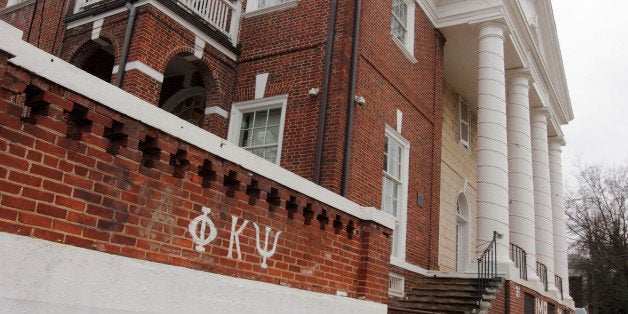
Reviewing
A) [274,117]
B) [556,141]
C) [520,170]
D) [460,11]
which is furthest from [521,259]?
[556,141]

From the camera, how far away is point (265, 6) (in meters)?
12.7

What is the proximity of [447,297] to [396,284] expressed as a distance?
3.67 ft

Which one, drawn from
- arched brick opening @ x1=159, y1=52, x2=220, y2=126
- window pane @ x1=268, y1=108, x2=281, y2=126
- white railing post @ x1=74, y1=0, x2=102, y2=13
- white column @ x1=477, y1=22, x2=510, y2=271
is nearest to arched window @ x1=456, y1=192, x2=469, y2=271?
white column @ x1=477, y1=22, x2=510, y2=271

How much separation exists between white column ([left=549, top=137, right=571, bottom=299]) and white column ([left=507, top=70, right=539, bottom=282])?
5.92 meters

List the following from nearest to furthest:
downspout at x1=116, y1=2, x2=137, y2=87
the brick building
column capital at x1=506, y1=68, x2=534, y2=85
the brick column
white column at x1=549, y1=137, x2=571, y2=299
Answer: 1. the brick building
2. the brick column
3. downspout at x1=116, y1=2, x2=137, y2=87
4. column capital at x1=506, y1=68, x2=534, y2=85
5. white column at x1=549, y1=137, x2=571, y2=299

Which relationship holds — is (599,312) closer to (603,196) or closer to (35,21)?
(603,196)

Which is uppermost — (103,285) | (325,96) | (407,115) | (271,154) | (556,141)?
(556,141)

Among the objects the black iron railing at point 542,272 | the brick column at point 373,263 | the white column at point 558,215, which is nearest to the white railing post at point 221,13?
the brick column at point 373,263

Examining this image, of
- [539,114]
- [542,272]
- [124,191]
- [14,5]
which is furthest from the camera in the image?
[539,114]

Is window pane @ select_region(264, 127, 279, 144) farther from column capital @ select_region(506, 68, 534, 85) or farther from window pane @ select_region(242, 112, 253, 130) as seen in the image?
column capital @ select_region(506, 68, 534, 85)

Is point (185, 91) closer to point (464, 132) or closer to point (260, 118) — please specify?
point (260, 118)

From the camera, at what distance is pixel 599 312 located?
42969mm

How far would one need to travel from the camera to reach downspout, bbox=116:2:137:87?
32.9 feet

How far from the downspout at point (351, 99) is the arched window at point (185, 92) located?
165 inches
